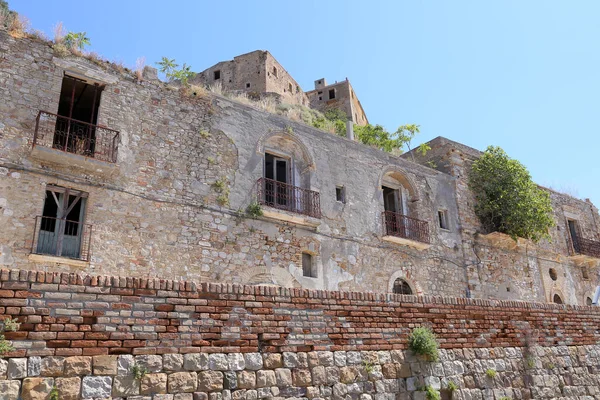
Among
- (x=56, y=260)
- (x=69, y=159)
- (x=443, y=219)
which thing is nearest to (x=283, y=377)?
(x=56, y=260)

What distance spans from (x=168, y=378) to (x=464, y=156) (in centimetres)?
1720

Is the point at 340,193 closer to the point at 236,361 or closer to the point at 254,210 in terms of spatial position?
the point at 254,210

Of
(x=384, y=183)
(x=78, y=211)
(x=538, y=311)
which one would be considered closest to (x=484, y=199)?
(x=384, y=183)

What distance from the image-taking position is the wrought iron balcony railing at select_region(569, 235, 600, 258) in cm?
2383

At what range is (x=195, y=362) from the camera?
6785mm

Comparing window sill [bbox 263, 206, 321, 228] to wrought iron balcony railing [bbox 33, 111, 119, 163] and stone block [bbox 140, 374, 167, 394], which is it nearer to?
wrought iron balcony railing [bbox 33, 111, 119, 163]

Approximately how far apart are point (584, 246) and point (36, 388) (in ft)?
77.7

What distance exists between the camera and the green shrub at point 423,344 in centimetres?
866

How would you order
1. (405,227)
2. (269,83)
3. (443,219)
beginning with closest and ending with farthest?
1. (405,227)
2. (443,219)
3. (269,83)

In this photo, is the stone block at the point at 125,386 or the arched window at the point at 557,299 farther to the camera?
the arched window at the point at 557,299

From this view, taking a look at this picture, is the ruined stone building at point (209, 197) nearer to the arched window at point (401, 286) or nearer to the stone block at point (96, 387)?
the arched window at point (401, 286)

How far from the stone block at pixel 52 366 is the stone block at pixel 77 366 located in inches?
1.7

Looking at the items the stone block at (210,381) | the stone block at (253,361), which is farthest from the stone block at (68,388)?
the stone block at (253,361)

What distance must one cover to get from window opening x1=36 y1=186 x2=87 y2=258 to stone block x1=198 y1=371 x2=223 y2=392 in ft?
19.7
